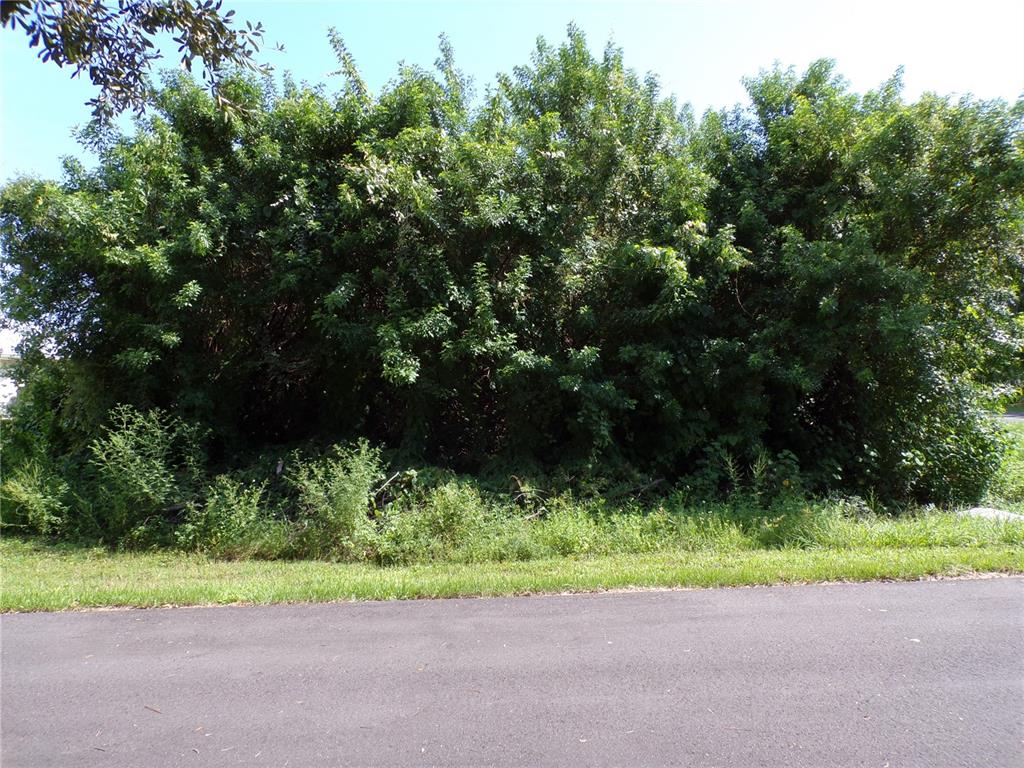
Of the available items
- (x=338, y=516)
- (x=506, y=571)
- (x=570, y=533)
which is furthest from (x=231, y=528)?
(x=570, y=533)

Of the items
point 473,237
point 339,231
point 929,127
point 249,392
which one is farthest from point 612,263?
point 249,392

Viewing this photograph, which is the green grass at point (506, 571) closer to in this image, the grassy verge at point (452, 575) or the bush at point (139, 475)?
the grassy verge at point (452, 575)

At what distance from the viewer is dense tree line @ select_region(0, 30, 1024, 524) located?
31.2 feet

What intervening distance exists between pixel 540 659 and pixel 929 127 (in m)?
9.72

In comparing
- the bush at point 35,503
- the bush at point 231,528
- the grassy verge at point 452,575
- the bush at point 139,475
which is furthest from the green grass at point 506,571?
the bush at point 35,503

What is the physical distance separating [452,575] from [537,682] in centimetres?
276

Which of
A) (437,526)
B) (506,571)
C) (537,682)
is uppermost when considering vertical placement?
(437,526)

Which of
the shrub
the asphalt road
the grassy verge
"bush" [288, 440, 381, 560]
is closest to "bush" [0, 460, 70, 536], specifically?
the grassy verge

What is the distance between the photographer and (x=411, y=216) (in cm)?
976

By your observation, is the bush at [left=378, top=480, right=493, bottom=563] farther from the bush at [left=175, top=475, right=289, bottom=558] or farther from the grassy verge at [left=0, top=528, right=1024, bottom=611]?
the bush at [left=175, top=475, right=289, bottom=558]

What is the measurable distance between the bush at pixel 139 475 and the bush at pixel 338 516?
1822 millimetres

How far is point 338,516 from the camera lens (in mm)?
8289

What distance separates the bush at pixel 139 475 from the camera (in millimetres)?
9078

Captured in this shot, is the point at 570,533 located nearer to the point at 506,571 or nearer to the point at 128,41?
the point at 506,571
